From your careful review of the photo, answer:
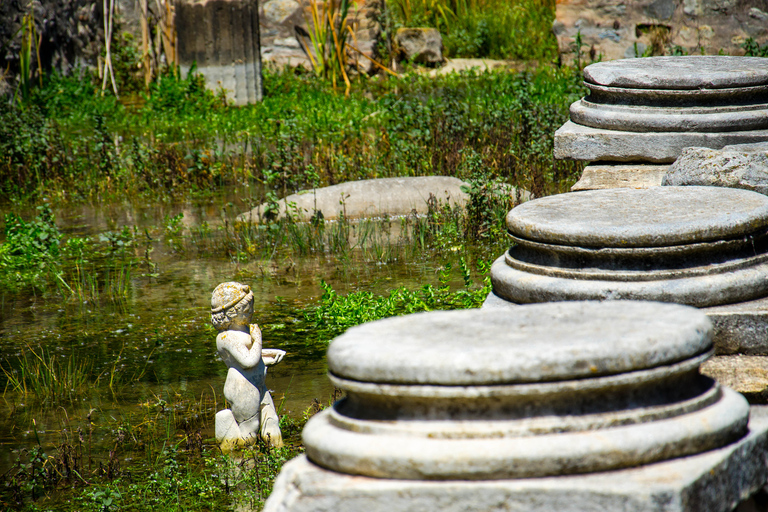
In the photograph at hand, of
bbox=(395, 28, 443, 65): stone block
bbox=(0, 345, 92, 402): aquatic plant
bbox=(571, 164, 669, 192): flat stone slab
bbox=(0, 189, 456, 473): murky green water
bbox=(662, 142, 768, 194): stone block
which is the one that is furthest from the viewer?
bbox=(395, 28, 443, 65): stone block

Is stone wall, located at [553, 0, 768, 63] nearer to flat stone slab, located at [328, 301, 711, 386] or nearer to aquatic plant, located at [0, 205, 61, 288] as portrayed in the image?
aquatic plant, located at [0, 205, 61, 288]

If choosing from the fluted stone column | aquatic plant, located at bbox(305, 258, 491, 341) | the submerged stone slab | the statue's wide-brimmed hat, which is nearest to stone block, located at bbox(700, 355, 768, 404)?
the statue's wide-brimmed hat

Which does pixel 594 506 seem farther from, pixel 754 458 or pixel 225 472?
pixel 225 472

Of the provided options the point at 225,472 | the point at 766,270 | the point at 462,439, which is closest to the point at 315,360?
the point at 225,472

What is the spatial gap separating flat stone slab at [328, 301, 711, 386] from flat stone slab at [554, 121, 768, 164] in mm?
2470

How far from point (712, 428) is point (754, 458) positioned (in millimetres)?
182

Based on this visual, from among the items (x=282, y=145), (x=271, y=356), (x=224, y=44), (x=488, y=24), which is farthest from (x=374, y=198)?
(x=488, y=24)

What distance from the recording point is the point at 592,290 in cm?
279

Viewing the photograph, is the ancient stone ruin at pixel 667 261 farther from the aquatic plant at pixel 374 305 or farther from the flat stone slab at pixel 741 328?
the aquatic plant at pixel 374 305

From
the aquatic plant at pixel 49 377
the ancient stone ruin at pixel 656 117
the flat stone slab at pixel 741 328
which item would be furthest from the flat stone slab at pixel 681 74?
the aquatic plant at pixel 49 377

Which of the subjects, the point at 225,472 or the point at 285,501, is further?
the point at 225,472

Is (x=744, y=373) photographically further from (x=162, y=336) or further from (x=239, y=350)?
(x=162, y=336)

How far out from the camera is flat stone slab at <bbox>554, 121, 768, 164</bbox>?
4.24 m

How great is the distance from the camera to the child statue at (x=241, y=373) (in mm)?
3365
